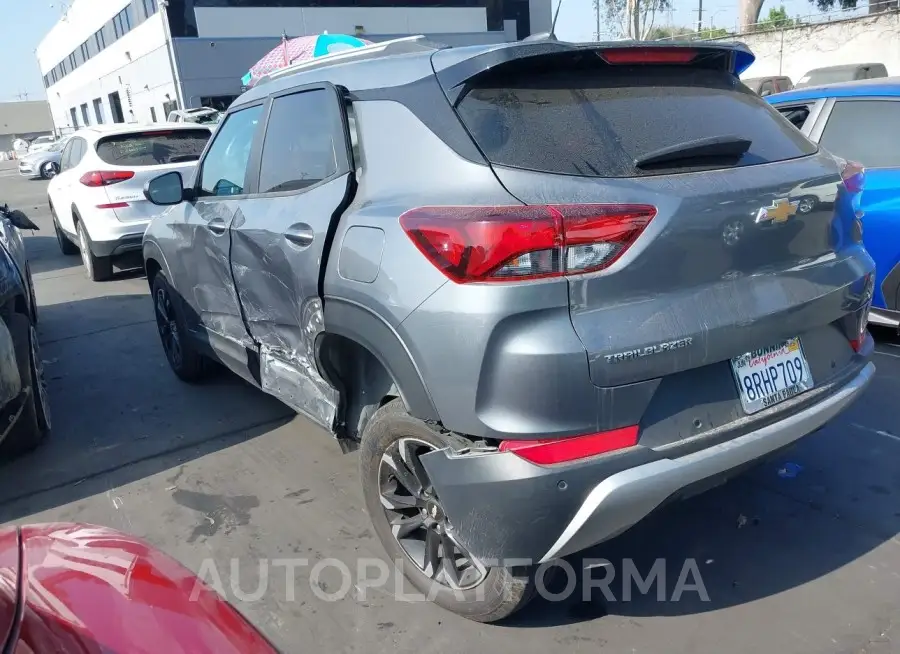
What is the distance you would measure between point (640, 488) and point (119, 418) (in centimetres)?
376

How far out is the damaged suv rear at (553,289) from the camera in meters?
2.09

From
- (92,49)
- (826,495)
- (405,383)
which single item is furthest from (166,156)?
Result: (92,49)

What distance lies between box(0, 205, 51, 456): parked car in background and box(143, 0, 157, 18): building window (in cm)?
2919

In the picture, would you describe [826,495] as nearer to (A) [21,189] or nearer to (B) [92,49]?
(A) [21,189]

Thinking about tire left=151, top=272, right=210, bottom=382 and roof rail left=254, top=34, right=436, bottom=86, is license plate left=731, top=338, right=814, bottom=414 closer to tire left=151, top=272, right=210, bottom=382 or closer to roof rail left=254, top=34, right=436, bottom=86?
roof rail left=254, top=34, right=436, bottom=86

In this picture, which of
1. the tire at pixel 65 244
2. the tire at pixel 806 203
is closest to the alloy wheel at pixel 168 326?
the tire at pixel 806 203

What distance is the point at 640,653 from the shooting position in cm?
244

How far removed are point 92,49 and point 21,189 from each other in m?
21.5

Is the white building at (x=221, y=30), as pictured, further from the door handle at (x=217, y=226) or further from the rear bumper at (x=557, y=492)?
the rear bumper at (x=557, y=492)

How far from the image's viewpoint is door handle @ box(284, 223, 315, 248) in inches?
111

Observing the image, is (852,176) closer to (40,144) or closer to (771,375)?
(771,375)

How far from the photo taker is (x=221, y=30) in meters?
28.8

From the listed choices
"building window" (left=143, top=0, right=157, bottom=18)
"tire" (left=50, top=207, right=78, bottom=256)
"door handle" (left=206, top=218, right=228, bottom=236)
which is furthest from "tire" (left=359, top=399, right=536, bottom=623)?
"building window" (left=143, top=0, right=157, bottom=18)

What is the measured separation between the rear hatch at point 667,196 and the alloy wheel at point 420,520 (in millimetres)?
835
